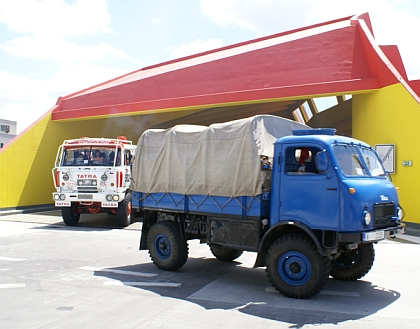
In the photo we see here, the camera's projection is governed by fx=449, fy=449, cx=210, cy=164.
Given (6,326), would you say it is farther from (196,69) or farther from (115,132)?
(115,132)

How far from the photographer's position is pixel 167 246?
8.35m

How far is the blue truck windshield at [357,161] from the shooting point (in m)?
6.45

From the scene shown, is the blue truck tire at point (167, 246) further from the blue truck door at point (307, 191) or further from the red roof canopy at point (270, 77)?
the red roof canopy at point (270, 77)

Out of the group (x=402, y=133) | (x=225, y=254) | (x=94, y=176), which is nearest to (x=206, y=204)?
(x=225, y=254)

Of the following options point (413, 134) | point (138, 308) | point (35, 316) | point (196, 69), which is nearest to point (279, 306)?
point (138, 308)

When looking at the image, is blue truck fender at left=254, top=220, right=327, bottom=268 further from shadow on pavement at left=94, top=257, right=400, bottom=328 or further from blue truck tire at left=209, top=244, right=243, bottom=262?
blue truck tire at left=209, top=244, right=243, bottom=262

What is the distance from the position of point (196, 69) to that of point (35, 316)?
45.0 ft

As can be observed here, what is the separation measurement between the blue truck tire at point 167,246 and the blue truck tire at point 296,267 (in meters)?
2.07

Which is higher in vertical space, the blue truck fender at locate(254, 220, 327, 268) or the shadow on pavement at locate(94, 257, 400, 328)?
the blue truck fender at locate(254, 220, 327, 268)

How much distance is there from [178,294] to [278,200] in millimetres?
2041

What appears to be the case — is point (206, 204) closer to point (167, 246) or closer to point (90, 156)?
point (167, 246)

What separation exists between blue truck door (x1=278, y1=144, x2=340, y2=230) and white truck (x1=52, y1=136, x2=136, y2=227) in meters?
8.20

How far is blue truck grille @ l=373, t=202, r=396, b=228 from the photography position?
6390 millimetres

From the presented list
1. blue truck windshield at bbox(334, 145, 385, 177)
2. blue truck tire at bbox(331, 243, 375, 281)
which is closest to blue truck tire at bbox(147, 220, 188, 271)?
blue truck tire at bbox(331, 243, 375, 281)
